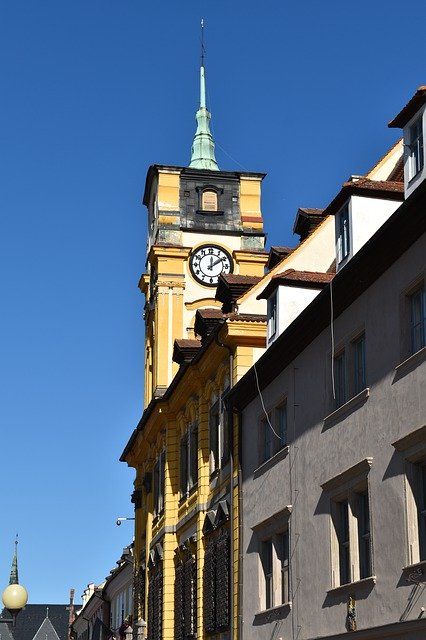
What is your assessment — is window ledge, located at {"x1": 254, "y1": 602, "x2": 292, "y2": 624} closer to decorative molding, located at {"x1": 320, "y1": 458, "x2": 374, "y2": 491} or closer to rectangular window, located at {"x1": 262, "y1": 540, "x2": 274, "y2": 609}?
rectangular window, located at {"x1": 262, "y1": 540, "x2": 274, "y2": 609}

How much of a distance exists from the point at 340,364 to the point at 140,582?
2816 cm

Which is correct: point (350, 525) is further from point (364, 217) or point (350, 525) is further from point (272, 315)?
point (272, 315)

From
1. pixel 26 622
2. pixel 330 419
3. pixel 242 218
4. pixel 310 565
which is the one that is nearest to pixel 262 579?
pixel 310 565

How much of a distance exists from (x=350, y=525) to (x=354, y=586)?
1.36m

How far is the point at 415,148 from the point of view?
24.7 meters

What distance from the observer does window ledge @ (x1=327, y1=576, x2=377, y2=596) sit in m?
23.7

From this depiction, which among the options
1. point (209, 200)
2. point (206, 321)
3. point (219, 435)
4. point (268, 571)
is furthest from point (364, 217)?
point (209, 200)

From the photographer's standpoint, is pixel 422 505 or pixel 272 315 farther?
pixel 272 315

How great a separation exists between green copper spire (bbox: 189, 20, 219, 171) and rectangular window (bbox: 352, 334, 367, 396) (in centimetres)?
3100

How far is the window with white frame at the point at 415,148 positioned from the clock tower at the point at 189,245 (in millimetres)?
26306

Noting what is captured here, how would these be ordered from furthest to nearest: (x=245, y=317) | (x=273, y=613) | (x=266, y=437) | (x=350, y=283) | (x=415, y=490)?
(x=245, y=317) → (x=266, y=437) → (x=273, y=613) → (x=350, y=283) → (x=415, y=490)

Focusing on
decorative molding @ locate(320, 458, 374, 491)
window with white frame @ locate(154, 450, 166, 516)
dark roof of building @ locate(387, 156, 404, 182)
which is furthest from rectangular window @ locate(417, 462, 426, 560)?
window with white frame @ locate(154, 450, 166, 516)

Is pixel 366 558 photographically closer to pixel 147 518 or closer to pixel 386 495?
pixel 386 495

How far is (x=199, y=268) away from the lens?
52.4 meters
